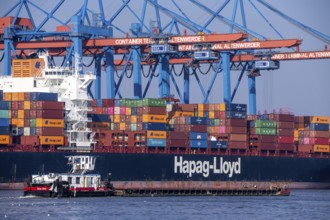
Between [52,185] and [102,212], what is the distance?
425 inches

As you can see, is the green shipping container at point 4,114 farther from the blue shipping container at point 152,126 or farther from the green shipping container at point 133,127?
the blue shipping container at point 152,126

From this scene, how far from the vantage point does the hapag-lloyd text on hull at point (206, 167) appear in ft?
349

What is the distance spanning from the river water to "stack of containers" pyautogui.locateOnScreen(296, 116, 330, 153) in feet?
76.5

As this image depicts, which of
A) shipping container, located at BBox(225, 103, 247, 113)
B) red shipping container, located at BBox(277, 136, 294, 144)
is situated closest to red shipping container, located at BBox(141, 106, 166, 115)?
shipping container, located at BBox(225, 103, 247, 113)

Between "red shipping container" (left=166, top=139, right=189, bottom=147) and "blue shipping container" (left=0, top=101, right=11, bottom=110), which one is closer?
"blue shipping container" (left=0, top=101, right=11, bottom=110)

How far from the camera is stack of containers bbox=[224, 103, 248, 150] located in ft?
353

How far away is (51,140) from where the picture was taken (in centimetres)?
9606

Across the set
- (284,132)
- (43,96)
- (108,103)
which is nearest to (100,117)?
(108,103)

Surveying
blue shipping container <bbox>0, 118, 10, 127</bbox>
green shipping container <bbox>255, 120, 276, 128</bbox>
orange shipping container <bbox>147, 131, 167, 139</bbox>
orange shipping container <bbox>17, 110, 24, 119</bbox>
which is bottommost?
orange shipping container <bbox>147, 131, 167, 139</bbox>

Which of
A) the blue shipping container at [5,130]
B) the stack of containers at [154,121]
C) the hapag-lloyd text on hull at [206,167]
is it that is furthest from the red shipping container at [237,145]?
the blue shipping container at [5,130]

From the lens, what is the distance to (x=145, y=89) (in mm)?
125500

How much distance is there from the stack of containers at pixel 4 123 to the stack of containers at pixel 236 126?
21.9 metres

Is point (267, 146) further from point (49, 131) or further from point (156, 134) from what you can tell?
point (49, 131)

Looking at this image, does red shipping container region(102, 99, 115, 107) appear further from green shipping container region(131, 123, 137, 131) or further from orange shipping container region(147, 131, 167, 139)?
orange shipping container region(147, 131, 167, 139)
